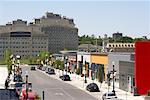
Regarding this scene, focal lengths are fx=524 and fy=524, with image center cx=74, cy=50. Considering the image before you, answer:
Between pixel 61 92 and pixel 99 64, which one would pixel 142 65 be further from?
pixel 99 64

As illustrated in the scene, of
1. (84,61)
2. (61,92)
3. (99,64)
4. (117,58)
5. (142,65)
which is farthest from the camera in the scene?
(84,61)

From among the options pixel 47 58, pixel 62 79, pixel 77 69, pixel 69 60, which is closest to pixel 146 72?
pixel 62 79

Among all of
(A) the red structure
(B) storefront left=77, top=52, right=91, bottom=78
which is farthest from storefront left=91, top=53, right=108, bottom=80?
(A) the red structure

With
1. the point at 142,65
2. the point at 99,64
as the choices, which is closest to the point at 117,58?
the point at 142,65

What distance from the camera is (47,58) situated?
534 feet

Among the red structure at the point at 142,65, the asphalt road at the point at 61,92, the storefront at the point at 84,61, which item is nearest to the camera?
the asphalt road at the point at 61,92

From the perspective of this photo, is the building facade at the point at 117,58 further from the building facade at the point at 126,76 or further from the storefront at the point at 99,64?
the storefront at the point at 99,64

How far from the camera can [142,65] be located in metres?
61.9

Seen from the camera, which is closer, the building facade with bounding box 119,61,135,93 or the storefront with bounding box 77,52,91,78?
the building facade with bounding box 119,61,135,93

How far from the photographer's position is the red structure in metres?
61.2

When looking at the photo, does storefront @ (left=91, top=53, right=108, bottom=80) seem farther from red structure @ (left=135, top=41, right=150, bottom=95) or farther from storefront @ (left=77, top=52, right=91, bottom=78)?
red structure @ (left=135, top=41, right=150, bottom=95)

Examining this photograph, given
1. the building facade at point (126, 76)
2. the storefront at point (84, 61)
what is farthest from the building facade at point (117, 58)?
the storefront at point (84, 61)

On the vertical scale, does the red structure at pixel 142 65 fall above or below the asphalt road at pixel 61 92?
above

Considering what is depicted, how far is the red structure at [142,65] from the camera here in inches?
2408
